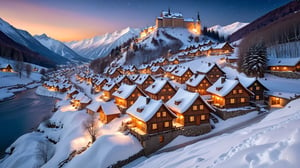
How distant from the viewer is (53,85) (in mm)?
106312

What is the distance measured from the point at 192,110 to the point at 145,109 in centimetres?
899

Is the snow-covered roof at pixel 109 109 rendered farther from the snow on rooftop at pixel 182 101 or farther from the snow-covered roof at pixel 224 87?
the snow-covered roof at pixel 224 87

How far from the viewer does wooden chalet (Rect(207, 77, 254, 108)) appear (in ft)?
138

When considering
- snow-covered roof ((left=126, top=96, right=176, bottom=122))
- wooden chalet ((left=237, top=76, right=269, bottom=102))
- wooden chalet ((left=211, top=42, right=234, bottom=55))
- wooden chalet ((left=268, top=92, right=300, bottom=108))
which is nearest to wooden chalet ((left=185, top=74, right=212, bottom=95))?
wooden chalet ((left=237, top=76, right=269, bottom=102))

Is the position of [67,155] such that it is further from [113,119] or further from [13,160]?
[113,119]

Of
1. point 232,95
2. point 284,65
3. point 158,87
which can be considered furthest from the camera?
point 284,65

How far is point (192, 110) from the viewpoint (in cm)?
3631

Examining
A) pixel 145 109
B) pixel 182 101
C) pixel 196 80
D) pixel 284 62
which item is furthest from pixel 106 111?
pixel 284 62

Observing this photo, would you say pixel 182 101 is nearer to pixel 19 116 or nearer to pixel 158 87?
pixel 158 87

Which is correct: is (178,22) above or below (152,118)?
above

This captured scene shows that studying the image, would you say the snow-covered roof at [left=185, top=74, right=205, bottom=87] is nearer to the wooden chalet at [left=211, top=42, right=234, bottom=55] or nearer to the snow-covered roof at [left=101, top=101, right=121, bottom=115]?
the snow-covered roof at [left=101, top=101, right=121, bottom=115]

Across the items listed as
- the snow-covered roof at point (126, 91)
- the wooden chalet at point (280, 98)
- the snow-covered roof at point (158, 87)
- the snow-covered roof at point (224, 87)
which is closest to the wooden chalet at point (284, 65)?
the wooden chalet at point (280, 98)

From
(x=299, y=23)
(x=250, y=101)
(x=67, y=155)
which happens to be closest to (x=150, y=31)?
(x=299, y=23)

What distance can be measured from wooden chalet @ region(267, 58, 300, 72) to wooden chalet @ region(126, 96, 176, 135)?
41.2m
